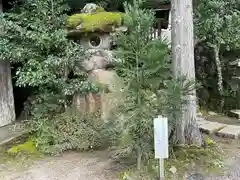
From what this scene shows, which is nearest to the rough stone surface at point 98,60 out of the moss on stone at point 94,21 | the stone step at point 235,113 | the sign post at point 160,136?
the moss on stone at point 94,21

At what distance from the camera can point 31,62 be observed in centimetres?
577

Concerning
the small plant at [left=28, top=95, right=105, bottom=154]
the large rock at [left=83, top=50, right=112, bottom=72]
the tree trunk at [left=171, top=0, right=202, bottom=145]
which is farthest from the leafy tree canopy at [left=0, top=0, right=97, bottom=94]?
the tree trunk at [left=171, top=0, right=202, bottom=145]

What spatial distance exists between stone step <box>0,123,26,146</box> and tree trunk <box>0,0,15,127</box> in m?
0.24

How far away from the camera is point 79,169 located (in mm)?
4785

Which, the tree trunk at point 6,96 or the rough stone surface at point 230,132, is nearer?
the rough stone surface at point 230,132

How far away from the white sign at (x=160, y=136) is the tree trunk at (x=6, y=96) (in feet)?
14.7

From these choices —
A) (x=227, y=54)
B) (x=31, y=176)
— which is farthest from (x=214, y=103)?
(x=31, y=176)

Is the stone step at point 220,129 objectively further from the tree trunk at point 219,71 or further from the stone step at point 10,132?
the stone step at point 10,132

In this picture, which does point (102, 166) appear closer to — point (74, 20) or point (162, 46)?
point (162, 46)

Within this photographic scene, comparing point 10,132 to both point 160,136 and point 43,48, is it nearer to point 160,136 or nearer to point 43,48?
point 43,48

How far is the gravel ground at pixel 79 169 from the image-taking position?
4477 mm

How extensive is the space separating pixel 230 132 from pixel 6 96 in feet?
15.5

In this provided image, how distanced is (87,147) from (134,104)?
1.68 m

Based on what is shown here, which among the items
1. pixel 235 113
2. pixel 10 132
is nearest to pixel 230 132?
pixel 235 113
